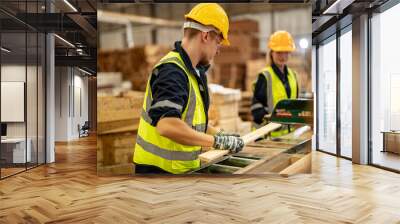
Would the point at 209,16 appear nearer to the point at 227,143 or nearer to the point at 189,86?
the point at 189,86

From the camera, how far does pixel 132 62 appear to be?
15.5 feet

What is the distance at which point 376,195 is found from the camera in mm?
4543

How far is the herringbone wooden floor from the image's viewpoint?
142 inches

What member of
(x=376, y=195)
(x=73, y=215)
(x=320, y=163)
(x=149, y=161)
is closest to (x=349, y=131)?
(x=320, y=163)

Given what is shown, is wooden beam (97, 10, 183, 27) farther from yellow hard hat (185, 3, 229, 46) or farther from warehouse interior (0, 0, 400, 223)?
yellow hard hat (185, 3, 229, 46)

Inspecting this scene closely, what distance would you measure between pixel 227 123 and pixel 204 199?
3.00 feet

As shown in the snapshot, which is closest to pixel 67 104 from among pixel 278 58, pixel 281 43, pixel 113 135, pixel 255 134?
pixel 113 135

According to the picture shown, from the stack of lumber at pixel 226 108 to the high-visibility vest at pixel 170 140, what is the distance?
10.9ft

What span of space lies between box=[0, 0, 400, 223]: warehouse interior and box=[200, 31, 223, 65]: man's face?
49 centimetres

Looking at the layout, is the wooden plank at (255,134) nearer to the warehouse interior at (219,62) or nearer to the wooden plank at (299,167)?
the warehouse interior at (219,62)

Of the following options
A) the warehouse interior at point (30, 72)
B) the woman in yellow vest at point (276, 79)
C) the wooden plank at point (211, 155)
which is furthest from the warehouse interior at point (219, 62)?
the wooden plank at point (211, 155)

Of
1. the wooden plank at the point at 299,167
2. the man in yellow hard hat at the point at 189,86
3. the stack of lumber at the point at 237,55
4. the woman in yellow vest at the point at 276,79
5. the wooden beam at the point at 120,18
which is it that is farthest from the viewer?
the wooden plank at the point at 299,167

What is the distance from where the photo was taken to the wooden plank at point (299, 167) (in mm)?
5152

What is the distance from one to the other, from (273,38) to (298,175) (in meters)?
2.05
